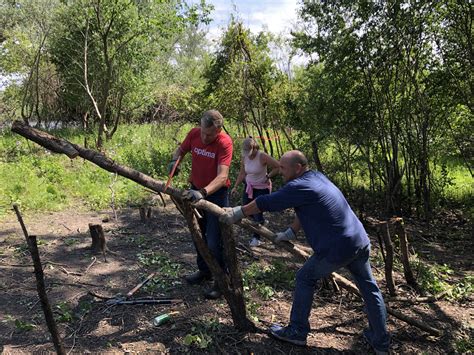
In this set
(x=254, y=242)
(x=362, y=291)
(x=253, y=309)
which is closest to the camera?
(x=362, y=291)

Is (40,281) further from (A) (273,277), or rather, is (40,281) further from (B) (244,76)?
(B) (244,76)

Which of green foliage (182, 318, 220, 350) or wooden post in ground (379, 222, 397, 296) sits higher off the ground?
wooden post in ground (379, 222, 397, 296)

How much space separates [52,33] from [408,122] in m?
11.6

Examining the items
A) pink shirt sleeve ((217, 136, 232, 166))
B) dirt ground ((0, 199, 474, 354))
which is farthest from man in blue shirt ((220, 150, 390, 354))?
pink shirt sleeve ((217, 136, 232, 166))

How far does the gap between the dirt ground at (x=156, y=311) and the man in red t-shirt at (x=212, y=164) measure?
0.56m

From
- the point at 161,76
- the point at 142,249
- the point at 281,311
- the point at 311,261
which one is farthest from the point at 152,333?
the point at 161,76

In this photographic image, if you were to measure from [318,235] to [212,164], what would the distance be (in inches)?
51.2

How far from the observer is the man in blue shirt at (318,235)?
9.52 ft

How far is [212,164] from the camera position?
380 cm

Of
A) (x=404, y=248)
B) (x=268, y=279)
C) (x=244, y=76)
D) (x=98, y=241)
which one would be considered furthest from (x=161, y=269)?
(x=244, y=76)

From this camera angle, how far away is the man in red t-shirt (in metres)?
3.59

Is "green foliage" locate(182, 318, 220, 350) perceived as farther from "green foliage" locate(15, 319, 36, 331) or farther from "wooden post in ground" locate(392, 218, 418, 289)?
"wooden post in ground" locate(392, 218, 418, 289)

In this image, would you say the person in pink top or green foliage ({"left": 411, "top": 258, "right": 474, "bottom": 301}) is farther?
the person in pink top

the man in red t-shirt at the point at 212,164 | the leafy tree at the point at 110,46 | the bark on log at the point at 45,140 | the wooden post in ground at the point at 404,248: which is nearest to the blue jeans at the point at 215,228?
the man in red t-shirt at the point at 212,164
